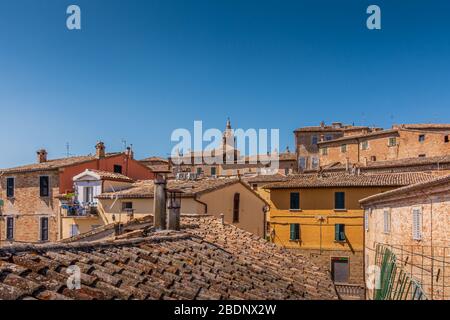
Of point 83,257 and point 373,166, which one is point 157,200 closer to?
point 83,257

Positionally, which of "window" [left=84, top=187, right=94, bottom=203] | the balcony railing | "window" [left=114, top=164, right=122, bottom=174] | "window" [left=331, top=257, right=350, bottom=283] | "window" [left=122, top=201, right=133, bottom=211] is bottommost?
"window" [left=331, top=257, right=350, bottom=283]

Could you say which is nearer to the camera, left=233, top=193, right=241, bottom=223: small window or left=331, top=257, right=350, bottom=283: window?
left=233, top=193, right=241, bottom=223: small window

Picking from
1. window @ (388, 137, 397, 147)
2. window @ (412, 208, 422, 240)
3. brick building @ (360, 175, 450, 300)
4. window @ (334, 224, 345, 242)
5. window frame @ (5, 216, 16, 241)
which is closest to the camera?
brick building @ (360, 175, 450, 300)

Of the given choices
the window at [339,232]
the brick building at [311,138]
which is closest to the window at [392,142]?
the brick building at [311,138]

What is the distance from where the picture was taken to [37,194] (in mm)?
29203

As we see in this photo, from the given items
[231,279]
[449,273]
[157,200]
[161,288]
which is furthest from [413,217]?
[161,288]

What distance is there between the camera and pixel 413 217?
15.8m

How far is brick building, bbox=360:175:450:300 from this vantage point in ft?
42.4

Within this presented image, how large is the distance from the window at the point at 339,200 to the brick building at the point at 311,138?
27.7 m

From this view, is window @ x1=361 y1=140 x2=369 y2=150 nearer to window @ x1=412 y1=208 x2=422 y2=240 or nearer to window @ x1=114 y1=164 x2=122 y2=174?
window @ x1=114 y1=164 x2=122 y2=174

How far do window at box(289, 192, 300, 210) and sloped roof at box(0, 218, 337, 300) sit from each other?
70.1ft

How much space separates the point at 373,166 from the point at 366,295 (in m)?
18.6

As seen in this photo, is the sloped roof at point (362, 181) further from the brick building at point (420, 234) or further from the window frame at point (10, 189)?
the window frame at point (10, 189)

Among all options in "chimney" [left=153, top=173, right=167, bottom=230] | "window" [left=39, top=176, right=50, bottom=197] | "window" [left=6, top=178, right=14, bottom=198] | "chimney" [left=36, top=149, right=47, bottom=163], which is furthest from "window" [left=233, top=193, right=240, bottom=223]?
"chimney" [left=36, top=149, right=47, bottom=163]
